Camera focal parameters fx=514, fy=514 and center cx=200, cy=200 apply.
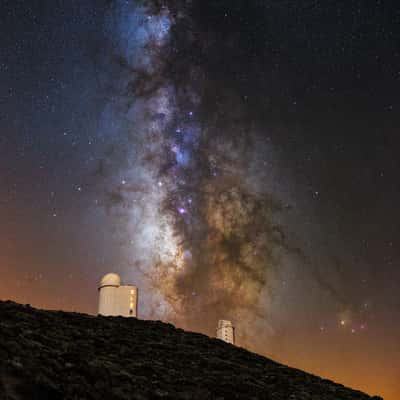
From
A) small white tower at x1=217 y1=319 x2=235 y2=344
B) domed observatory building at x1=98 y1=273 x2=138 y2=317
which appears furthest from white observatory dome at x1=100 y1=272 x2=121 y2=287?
small white tower at x1=217 y1=319 x2=235 y2=344

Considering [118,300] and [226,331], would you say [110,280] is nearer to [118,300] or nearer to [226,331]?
[118,300]

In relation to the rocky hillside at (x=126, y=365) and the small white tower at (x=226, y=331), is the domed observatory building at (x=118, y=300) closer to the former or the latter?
the rocky hillside at (x=126, y=365)

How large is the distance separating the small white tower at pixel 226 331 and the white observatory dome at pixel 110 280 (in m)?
8.44

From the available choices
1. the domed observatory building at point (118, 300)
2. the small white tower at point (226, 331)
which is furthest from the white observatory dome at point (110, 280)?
the small white tower at point (226, 331)

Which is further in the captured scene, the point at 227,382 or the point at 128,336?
the point at 128,336

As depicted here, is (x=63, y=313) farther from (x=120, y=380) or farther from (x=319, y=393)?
(x=319, y=393)

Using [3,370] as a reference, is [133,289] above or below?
above

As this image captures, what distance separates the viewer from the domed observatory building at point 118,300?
2456 cm

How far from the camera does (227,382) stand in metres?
11.9

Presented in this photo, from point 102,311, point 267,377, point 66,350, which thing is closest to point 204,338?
point 267,377

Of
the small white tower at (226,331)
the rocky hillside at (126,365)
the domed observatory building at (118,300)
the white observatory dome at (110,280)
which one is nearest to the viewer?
the rocky hillside at (126,365)

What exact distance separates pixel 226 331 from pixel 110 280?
9.22m

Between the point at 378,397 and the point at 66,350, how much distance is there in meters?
9.74

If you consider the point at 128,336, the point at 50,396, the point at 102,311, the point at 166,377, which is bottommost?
the point at 50,396
